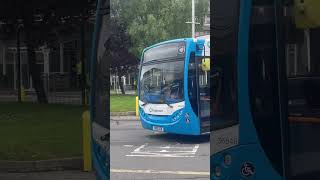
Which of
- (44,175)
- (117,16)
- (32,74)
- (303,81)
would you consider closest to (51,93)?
(32,74)

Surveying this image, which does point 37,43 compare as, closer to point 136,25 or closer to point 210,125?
point 136,25

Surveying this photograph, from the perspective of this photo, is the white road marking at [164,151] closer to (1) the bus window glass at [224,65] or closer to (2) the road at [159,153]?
(2) the road at [159,153]

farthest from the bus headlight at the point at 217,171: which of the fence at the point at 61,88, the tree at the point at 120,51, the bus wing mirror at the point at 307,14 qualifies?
the fence at the point at 61,88

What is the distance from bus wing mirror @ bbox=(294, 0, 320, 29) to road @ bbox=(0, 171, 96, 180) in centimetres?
568

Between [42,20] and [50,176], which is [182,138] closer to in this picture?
[42,20]

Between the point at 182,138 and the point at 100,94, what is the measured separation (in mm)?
520

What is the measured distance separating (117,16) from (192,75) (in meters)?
0.49

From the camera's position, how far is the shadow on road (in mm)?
2563

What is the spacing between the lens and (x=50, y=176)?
7.84 meters

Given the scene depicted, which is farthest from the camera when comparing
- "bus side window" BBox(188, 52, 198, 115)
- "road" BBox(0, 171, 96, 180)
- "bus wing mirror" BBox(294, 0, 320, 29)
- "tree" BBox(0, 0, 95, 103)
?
"road" BBox(0, 171, 96, 180)

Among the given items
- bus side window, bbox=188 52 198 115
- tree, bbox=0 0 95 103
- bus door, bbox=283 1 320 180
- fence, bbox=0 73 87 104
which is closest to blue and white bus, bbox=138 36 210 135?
bus side window, bbox=188 52 198 115

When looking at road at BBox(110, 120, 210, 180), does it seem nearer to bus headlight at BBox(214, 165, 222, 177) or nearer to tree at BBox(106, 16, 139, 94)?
bus headlight at BBox(214, 165, 222, 177)

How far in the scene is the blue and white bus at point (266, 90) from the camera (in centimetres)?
244

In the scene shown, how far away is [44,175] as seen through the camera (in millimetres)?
7922
